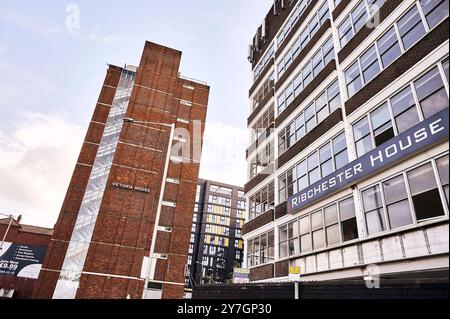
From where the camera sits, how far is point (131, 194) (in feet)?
123

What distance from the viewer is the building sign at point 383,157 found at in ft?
27.6

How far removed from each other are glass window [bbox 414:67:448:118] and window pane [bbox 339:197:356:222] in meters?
4.16

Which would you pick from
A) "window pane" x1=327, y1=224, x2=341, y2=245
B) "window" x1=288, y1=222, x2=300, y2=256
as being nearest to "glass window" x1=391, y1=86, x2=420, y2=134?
"window pane" x1=327, y1=224, x2=341, y2=245

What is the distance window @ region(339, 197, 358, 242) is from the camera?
11391 millimetres

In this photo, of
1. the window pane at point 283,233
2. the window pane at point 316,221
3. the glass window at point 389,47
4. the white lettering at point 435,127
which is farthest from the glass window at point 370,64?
the window pane at point 283,233

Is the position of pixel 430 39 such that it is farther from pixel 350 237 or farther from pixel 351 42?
pixel 350 237

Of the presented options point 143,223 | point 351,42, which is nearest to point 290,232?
point 351,42

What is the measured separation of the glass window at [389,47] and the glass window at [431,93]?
187cm

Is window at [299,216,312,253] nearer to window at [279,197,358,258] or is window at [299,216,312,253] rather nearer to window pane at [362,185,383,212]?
window at [279,197,358,258]

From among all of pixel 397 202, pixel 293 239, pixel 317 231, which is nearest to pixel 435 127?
pixel 397 202

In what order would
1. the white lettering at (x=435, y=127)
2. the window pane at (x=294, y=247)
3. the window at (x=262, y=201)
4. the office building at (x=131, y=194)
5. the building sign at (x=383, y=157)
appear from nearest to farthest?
the white lettering at (x=435, y=127) → the building sign at (x=383, y=157) → the window pane at (x=294, y=247) → the window at (x=262, y=201) → the office building at (x=131, y=194)

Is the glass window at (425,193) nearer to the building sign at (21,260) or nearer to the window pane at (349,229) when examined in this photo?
the window pane at (349,229)

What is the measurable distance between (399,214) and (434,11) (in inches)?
264

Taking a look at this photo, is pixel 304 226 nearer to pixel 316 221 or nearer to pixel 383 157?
pixel 316 221
